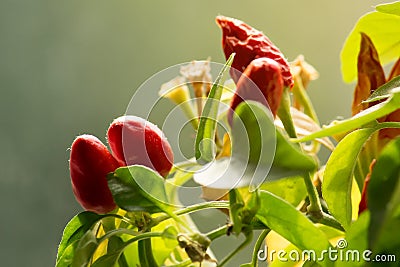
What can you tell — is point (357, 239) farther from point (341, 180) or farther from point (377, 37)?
point (377, 37)

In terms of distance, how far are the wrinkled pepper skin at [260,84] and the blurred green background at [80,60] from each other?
1251 mm

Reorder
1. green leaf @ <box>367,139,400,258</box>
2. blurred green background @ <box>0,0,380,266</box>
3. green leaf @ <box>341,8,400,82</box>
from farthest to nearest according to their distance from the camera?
1. blurred green background @ <box>0,0,380,266</box>
2. green leaf @ <box>341,8,400,82</box>
3. green leaf @ <box>367,139,400,258</box>

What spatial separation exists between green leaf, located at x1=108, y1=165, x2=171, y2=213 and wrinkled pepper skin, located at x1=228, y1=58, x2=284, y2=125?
0.17 ft

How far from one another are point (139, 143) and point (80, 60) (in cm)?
127

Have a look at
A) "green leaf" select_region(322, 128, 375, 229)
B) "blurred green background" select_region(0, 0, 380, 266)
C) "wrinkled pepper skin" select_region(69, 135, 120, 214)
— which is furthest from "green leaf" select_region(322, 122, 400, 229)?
"blurred green background" select_region(0, 0, 380, 266)

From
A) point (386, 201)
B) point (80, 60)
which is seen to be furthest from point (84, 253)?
point (80, 60)

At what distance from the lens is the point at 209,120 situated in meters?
0.28

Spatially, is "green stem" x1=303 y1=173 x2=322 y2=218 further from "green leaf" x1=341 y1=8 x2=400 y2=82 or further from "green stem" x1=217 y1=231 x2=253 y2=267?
"green leaf" x1=341 y1=8 x2=400 y2=82

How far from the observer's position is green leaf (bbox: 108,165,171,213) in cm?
30

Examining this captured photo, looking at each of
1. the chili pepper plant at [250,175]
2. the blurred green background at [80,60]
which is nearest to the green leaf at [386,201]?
the chili pepper plant at [250,175]

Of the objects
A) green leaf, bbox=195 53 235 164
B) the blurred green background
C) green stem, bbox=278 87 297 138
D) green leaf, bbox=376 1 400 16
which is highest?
green leaf, bbox=376 1 400 16

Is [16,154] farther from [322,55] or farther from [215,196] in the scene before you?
[215,196]

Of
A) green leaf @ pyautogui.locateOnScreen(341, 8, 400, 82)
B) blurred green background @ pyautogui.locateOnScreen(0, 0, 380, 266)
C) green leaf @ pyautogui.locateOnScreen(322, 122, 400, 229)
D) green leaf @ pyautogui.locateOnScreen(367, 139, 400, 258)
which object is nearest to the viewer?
green leaf @ pyautogui.locateOnScreen(367, 139, 400, 258)

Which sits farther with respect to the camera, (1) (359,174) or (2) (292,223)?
(1) (359,174)
